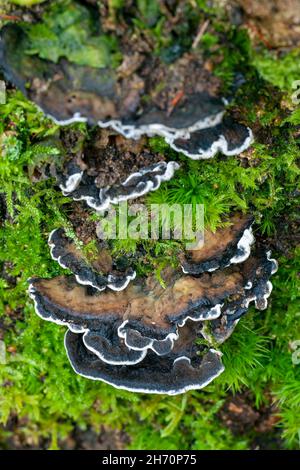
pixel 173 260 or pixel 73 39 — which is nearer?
pixel 73 39

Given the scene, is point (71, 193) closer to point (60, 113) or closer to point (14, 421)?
point (60, 113)

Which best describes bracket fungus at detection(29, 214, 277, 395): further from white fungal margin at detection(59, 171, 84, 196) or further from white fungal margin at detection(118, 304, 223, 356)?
white fungal margin at detection(59, 171, 84, 196)

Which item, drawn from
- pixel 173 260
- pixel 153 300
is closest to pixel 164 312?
pixel 153 300

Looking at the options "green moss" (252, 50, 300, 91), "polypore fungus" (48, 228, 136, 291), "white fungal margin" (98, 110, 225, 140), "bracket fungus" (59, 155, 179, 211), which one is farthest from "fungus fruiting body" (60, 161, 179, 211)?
"green moss" (252, 50, 300, 91)

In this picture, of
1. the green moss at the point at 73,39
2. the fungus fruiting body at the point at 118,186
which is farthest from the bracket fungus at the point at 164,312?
the green moss at the point at 73,39

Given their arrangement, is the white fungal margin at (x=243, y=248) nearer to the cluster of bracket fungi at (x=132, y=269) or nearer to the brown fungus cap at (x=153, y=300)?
the cluster of bracket fungi at (x=132, y=269)

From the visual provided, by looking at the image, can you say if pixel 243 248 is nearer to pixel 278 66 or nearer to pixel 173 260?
pixel 173 260
